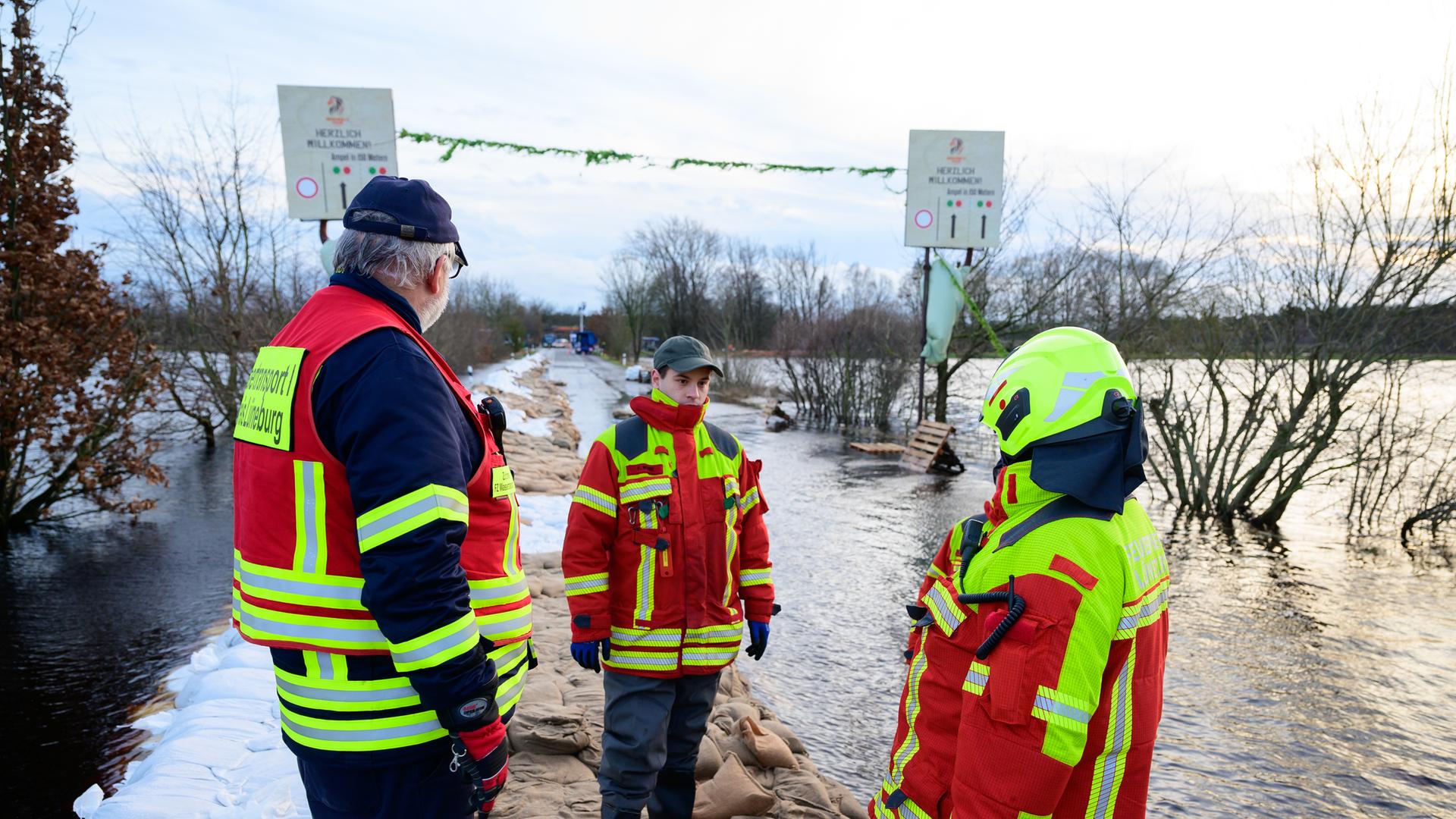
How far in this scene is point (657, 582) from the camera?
312 cm

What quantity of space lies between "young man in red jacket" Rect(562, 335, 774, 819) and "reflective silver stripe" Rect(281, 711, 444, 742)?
1.09 meters

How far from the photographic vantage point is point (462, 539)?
188 centimetres

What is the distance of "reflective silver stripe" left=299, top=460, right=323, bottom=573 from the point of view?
1817 millimetres

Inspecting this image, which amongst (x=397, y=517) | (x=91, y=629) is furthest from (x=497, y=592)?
(x=91, y=629)

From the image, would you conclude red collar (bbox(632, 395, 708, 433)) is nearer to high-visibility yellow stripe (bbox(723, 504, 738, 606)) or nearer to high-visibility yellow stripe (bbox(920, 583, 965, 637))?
high-visibility yellow stripe (bbox(723, 504, 738, 606))

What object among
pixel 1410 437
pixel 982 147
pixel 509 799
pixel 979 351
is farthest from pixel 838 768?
pixel 979 351

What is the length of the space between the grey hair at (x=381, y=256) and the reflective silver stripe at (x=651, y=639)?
1583 millimetres

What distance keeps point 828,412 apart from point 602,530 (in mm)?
19857

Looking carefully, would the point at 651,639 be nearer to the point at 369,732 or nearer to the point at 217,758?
the point at 369,732

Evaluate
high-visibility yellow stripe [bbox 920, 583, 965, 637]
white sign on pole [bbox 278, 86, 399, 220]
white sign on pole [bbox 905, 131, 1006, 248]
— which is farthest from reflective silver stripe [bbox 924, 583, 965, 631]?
white sign on pole [bbox 905, 131, 1006, 248]

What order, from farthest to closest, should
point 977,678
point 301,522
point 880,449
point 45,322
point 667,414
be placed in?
1. point 880,449
2. point 45,322
3. point 667,414
4. point 301,522
5. point 977,678

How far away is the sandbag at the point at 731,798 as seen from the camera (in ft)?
11.6

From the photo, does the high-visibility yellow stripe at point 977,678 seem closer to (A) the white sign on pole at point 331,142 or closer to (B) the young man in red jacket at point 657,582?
(B) the young man in red jacket at point 657,582

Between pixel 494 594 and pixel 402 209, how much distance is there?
3.15 ft
